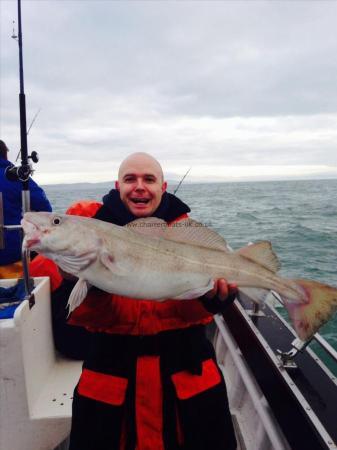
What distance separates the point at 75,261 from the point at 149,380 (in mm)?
1053

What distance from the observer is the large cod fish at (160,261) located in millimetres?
2611

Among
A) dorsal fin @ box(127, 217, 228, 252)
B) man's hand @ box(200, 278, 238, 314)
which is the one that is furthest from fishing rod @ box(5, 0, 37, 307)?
man's hand @ box(200, 278, 238, 314)

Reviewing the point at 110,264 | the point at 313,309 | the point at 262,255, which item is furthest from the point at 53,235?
the point at 313,309

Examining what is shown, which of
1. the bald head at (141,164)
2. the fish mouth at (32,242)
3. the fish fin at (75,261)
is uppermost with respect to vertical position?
the bald head at (141,164)

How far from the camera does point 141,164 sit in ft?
10.9

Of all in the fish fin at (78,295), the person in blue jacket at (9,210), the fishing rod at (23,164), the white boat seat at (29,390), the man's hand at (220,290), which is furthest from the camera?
the person in blue jacket at (9,210)

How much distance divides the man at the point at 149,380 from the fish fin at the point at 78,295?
161mm

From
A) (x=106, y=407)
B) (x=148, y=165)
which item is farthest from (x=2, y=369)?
(x=148, y=165)

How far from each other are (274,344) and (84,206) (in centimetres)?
258

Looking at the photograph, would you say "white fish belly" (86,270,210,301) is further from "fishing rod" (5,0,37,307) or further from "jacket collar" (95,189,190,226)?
"fishing rod" (5,0,37,307)

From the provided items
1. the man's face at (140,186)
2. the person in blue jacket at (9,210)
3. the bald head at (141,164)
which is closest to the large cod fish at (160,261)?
the man's face at (140,186)

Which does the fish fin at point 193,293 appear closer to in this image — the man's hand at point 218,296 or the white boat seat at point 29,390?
the man's hand at point 218,296

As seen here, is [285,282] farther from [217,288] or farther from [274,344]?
[274,344]

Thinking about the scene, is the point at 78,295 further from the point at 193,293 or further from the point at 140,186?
the point at 140,186
